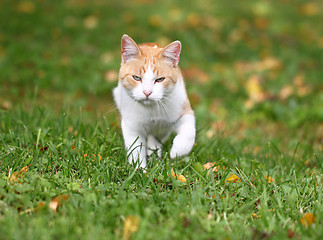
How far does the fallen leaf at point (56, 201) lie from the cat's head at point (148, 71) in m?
0.84

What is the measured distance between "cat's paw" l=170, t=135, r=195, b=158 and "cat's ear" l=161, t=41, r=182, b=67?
55 cm

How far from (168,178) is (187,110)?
2.29ft

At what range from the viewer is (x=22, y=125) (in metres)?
3.09

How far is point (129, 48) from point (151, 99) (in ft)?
1.36

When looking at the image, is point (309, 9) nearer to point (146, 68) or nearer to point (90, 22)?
point (90, 22)

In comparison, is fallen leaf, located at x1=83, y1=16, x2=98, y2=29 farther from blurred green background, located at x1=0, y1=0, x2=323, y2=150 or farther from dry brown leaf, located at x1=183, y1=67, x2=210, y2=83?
dry brown leaf, located at x1=183, y1=67, x2=210, y2=83

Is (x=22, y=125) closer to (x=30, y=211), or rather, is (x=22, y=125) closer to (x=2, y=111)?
(x=2, y=111)

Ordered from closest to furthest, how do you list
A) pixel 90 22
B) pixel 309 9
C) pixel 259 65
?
pixel 259 65
pixel 90 22
pixel 309 9

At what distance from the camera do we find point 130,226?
73.2 inches

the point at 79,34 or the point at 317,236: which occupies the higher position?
the point at 79,34

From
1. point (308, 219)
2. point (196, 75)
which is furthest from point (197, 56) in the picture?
point (308, 219)

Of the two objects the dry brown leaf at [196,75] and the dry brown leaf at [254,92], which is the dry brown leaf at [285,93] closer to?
the dry brown leaf at [254,92]

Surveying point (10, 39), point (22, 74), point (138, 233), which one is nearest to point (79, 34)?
point (10, 39)

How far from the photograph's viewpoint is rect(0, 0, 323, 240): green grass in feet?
6.57
